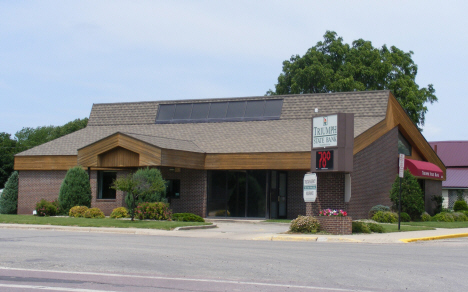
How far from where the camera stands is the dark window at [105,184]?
33.6 metres

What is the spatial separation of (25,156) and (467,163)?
38.8 meters

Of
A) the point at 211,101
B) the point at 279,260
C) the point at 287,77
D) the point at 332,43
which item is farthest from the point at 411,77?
the point at 279,260

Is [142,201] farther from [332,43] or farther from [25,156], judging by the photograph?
[332,43]

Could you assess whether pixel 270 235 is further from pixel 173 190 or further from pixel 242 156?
pixel 173 190

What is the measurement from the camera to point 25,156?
34.9 m

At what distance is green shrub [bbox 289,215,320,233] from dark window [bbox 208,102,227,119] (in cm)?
1610

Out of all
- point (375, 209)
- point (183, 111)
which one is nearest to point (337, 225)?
point (375, 209)

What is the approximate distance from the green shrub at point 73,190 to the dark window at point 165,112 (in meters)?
9.13

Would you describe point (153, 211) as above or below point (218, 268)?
above

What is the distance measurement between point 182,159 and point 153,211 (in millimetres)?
3733

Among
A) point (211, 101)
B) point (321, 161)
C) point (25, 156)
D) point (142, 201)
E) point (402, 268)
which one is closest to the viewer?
point (402, 268)

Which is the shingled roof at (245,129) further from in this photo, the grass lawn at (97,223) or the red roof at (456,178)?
the red roof at (456,178)

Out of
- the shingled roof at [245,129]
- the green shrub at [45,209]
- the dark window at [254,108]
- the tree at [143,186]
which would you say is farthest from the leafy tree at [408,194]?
the green shrub at [45,209]

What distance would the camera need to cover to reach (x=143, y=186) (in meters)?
26.2
